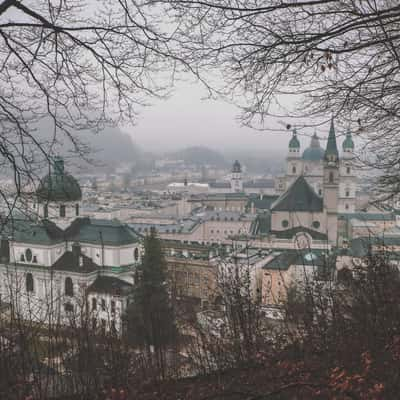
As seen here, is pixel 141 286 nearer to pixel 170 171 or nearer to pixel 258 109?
pixel 258 109

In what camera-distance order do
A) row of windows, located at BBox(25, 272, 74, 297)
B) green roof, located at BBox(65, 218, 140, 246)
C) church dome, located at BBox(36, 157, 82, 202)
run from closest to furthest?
Result: church dome, located at BBox(36, 157, 82, 202) < row of windows, located at BBox(25, 272, 74, 297) < green roof, located at BBox(65, 218, 140, 246)

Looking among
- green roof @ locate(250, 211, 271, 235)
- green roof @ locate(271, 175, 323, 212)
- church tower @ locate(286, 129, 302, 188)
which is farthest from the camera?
church tower @ locate(286, 129, 302, 188)

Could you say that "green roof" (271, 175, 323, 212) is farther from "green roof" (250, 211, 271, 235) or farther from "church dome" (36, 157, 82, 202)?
"church dome" (36, 157, 82, 202)

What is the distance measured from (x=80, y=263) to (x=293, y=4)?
2465cm

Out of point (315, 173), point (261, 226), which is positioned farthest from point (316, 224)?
point (315, 173)

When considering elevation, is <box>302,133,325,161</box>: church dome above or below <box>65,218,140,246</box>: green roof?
above

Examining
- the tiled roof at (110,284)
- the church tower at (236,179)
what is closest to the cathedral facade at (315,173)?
the tiled roof at (110,284)

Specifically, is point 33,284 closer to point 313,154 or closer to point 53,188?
point 53,188

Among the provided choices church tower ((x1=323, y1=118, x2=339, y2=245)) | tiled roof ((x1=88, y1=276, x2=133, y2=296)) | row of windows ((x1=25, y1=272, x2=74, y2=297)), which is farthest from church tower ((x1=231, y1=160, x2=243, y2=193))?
tiled roof ((x1=88, y1=276, x2=133, y2=296))

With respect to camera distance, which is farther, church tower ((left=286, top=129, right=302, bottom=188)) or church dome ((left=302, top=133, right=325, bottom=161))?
church dome ((left=302, top=133, right=325, bottom=161))

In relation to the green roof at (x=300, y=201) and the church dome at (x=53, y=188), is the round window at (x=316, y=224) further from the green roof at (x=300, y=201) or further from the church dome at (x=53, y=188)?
the church dome at (x=53, y=188)

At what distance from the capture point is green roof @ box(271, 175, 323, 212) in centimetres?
4016

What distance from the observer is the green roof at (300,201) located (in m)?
40.2

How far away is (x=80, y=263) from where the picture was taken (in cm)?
2644
